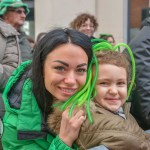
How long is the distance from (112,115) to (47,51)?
1.49 ft

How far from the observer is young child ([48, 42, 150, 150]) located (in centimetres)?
207

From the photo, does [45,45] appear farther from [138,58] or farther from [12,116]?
[138,58]

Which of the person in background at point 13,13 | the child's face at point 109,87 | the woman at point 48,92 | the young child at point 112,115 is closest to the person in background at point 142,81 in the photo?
the young child at point 112,115

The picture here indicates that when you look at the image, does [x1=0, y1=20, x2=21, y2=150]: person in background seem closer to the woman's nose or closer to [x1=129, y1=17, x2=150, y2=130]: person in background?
[x1=129, y1=17, x2=150, y2=130]: person in background

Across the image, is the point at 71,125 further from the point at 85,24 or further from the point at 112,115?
the point at 85,24

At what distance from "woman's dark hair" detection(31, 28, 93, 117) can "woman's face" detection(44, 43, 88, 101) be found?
0.03 m

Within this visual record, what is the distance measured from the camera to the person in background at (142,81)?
2.63 meters

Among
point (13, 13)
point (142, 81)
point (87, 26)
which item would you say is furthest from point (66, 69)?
point (87, 26)

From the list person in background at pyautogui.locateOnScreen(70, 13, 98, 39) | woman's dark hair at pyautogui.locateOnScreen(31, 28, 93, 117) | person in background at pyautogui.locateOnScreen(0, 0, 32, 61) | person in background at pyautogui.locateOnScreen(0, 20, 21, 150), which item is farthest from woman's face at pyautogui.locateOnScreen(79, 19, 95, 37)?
woman's dark hair at pyautogui.locateOnScreen(31, 28, 93, 117)

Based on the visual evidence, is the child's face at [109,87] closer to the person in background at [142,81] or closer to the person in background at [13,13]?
the person in background at [142,81]

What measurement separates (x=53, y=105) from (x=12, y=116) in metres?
0.24

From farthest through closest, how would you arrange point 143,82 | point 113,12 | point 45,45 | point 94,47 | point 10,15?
1. point 113,12
2. point 10,15
3. point 143,82
4. point 94,47
5. point 45,45

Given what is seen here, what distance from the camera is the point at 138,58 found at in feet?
8.84

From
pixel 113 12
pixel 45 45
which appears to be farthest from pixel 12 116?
pixel 113 12
